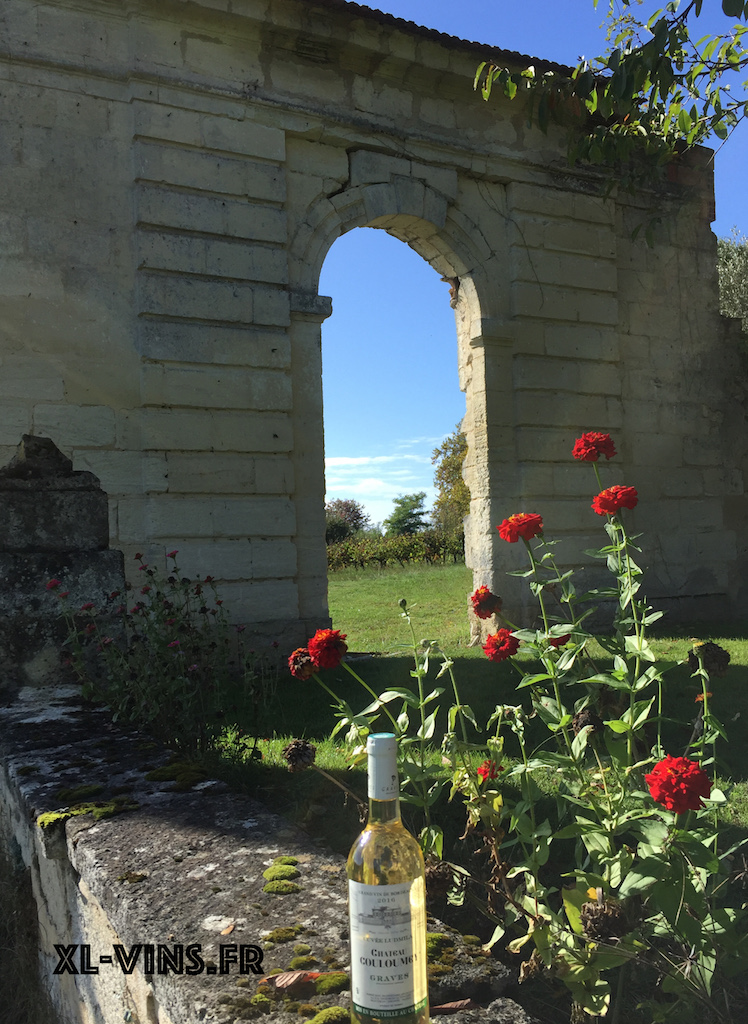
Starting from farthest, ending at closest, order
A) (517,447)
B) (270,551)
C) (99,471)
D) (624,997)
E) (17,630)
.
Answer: (517,447)
(270,551)
(99,471)
(17,630)
(624,997)

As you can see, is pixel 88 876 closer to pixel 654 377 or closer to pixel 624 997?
pixel 624 997

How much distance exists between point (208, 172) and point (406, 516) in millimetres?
41926

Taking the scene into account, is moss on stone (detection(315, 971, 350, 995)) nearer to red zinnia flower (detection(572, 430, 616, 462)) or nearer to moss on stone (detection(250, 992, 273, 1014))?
moss on stone (detection(250, 992, 273, 1014))

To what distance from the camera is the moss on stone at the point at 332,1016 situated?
121 centimetres

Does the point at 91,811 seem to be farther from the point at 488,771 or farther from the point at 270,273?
the point at 270,273

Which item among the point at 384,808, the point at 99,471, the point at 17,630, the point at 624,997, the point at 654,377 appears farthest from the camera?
the point at 654,377

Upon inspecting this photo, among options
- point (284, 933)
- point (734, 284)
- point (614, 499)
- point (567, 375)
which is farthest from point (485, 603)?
point (734, 284)

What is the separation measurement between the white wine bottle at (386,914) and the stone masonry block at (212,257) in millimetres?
6094

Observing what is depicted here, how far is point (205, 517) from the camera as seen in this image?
261 inches

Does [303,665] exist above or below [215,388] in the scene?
below

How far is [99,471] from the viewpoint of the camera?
6.30 meters

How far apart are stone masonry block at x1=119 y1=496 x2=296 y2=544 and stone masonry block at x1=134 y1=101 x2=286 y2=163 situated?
10.00 feet

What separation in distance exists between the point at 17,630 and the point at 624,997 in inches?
104

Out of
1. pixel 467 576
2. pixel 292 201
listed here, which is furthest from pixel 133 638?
pixel 467 576
